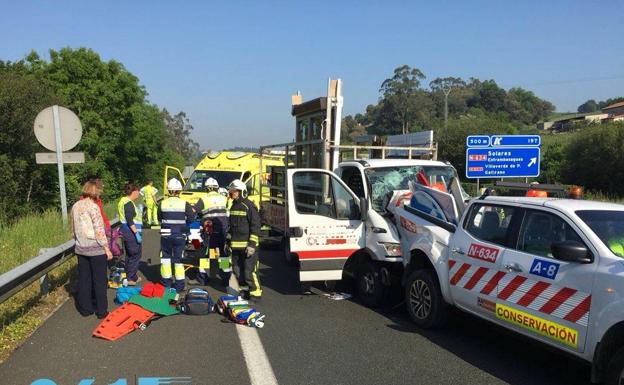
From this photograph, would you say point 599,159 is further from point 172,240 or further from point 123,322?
point 123,322

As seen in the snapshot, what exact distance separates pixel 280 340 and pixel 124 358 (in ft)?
5.31

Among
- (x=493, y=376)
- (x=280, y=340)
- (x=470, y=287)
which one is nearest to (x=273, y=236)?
(x=280, y=340)

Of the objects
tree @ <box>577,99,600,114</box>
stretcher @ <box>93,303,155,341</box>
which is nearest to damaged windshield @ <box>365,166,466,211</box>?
stretcher @ <box>93,303,155,341</box>

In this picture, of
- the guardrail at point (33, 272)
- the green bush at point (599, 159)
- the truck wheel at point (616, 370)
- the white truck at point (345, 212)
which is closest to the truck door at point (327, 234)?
the white truck at point (345, 212)

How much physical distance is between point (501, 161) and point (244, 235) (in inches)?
372

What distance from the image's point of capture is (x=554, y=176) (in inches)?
1821

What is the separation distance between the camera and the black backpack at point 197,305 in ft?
22.5

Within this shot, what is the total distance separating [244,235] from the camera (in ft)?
26.5

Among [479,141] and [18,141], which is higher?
[18,141]

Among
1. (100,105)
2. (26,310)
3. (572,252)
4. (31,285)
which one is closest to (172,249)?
(31,285)

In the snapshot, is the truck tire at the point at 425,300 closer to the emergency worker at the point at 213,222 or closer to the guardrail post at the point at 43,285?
the emergency worker at the point at 213,222

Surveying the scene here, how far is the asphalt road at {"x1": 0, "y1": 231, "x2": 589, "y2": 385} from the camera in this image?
483 cm

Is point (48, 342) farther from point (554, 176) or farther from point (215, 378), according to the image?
point (554, 176)

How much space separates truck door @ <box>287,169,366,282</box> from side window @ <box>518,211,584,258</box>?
9.13 feet
